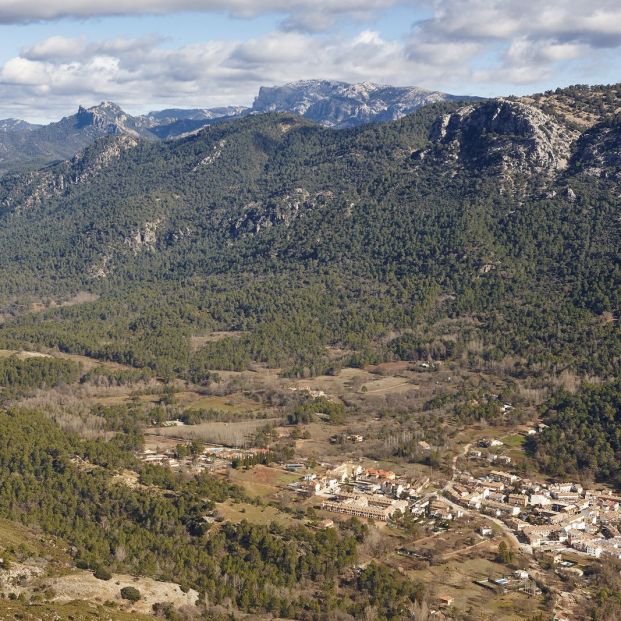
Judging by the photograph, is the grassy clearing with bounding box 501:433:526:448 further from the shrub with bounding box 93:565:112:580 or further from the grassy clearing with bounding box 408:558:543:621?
the shrub with bounding box 93:565:112:580

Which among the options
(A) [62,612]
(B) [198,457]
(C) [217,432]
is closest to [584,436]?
(C) [217,432]

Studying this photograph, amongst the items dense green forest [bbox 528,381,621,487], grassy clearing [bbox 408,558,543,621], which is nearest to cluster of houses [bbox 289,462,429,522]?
grassy clearing [bbox 408,558,543,621]

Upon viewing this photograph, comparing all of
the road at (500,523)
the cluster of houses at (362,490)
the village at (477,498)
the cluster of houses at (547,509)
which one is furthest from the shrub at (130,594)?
the cluster of houses at (547,509)

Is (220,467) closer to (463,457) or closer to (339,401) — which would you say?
(463,457)

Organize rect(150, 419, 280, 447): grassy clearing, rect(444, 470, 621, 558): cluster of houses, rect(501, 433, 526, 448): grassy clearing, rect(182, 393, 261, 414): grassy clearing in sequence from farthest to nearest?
rect(182, 393, 261, 414): grassy clearing
rect(150, 419, 280, 447): grassy clearing
rect(501, 433, 526, 448): grassy clearing
rect(444, 470, 621, 558): cluster of houses

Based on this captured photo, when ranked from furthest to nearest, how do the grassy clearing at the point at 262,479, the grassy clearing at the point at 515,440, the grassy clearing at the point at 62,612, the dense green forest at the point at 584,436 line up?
the grassy clearing at the point at 515,440
the dense green forest at the point at 584,436
the grassy clearing at the point at 262,479
the grassy clearing at the point at 62,612

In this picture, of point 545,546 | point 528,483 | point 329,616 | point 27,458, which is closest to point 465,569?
point 545,546

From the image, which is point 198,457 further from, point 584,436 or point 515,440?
point 584,436

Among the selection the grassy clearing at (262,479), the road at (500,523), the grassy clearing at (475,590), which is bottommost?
the grassy clearing at (475,590)

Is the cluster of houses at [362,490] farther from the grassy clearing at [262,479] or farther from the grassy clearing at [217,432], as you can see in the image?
the grassy clearing at [217,432]
